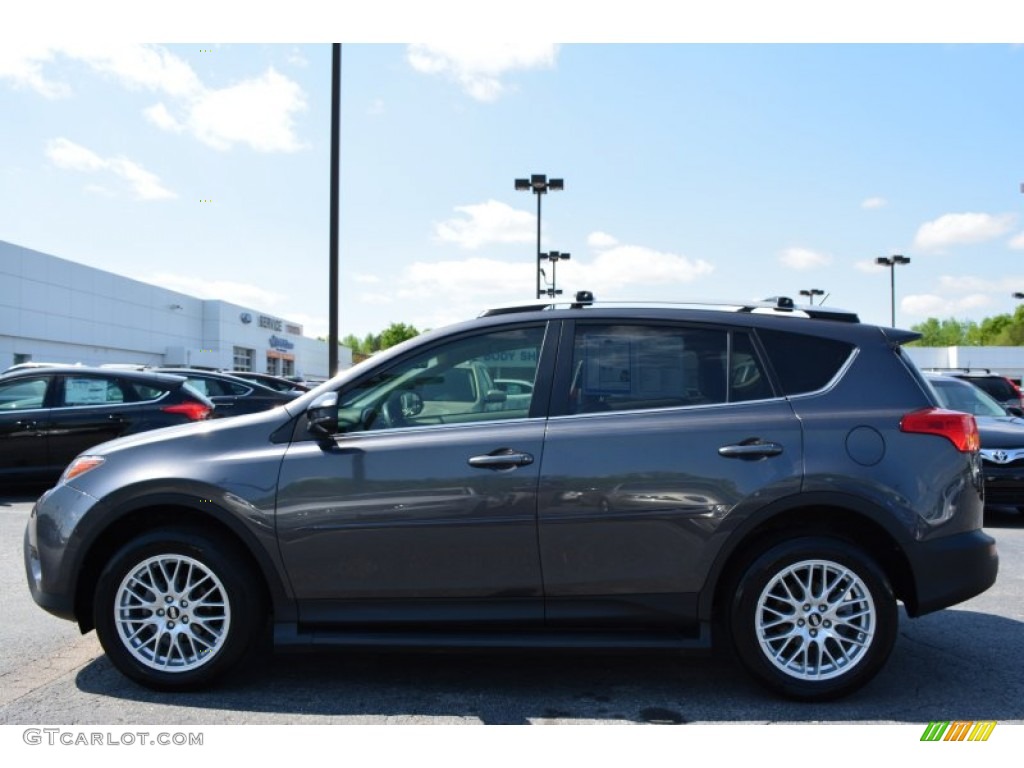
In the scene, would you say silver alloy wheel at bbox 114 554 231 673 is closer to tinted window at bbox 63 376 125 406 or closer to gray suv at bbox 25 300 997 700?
gray suv at bbox 25 300 997 700

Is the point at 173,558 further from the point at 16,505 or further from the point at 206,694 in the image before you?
the point at 16,505

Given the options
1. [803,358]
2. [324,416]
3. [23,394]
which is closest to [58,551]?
[324,416]

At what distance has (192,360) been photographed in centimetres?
5494

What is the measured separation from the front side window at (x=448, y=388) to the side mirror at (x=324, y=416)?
116 millimetres

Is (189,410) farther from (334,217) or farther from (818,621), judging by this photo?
(818,621)

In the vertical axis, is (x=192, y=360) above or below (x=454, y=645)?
above

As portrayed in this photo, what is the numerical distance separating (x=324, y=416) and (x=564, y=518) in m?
1.22

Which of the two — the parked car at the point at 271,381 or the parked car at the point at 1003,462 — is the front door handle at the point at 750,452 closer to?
the parked car at the point at 1003,462

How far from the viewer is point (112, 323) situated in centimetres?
4666

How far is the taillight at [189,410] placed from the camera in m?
10.5

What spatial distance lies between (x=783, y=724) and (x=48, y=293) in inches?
1723

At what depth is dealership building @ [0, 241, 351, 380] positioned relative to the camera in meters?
38.5

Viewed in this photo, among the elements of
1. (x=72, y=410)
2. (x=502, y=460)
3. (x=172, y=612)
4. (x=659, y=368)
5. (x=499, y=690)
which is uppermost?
(x=659, y=368)
